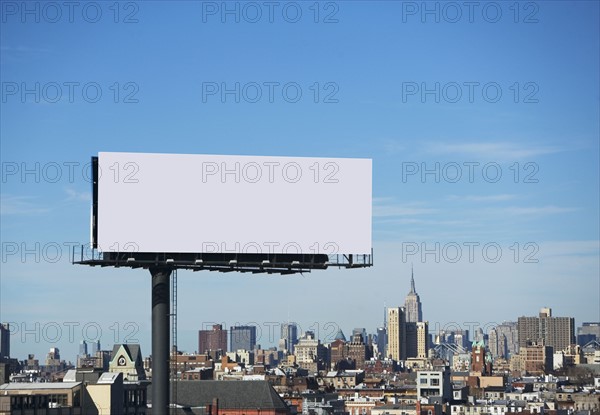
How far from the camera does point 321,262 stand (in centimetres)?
8325

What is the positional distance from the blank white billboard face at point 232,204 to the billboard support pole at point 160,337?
6.11 ft

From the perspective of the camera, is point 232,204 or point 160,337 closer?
point 160,337

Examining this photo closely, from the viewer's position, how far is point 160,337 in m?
80.6

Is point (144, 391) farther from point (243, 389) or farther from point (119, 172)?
point (119, 172)

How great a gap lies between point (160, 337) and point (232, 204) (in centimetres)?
774

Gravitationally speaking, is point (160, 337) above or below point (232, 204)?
below

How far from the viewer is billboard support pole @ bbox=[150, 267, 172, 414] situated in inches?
3174

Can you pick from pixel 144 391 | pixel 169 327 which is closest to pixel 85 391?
pixel 144 391

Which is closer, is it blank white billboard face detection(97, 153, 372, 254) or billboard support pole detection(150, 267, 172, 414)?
blank white billboard face detection(97, 153, 372, 254)

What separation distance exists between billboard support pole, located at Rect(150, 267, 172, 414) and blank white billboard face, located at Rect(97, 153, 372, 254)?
6.11 ft

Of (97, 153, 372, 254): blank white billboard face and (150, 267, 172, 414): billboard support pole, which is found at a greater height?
(97, 153, 372, 254): blank white billboard face

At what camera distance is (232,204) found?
80.9 m

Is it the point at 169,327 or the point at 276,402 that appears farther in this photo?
the point at 276,402

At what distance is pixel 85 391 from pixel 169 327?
3780cm
